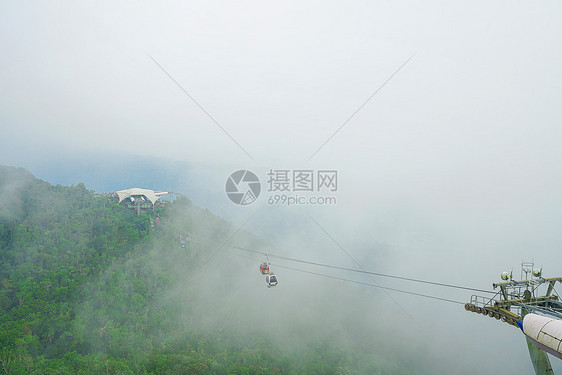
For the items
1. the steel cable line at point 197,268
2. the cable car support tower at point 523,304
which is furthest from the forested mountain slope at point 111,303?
the cable car support tower at point 523,304

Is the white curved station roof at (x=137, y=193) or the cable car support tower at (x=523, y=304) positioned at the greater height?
the white curved station roof at (x=137, y=193)

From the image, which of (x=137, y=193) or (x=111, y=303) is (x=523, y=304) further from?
(x=137, y=193)

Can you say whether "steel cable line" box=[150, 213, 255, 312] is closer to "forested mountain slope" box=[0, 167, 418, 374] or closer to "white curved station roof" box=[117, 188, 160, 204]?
"forested mountain slope" box=[0, 167, 418, 374]

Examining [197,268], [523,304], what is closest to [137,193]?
[197,268]

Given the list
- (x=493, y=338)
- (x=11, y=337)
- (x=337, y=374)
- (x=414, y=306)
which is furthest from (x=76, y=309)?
(x=493, y=338)

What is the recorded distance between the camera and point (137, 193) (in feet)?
247

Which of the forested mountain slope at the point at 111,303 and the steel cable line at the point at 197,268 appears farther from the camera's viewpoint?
the steel cable line at the point at 197,268

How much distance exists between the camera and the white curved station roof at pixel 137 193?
73.9 metres

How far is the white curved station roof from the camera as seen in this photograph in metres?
73.9

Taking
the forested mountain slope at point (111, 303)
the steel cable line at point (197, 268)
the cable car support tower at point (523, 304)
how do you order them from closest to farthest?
the cable car support tower at point (523, 304) → the forested mountain slope at point (111, 303) → the steel cable line at point (197, 268)

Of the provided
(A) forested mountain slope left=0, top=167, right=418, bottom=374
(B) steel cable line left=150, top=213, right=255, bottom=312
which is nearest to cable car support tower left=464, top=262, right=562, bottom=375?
(A) forested mountain slope left=0, top=167, right=418, bottom=374

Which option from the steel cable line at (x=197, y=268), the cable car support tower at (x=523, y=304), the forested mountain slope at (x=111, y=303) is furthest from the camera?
the steel cable line at (x=197, y=268)

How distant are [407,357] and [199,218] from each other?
84.2 meters

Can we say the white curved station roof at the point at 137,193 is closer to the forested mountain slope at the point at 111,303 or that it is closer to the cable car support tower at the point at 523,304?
the forested mountain slope at the point at 111,303
